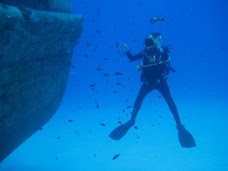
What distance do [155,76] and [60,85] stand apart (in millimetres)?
2392

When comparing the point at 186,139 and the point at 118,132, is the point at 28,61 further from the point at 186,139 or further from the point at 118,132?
the point at 186,139

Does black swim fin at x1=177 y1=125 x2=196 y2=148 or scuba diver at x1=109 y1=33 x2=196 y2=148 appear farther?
black swim fin at x1=177 y1=125 x2=196 y2=148

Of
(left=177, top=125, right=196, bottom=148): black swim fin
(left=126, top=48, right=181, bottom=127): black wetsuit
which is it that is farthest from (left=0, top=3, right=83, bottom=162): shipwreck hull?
(left=177, top=125, right=196, bottom=148): black swim fin

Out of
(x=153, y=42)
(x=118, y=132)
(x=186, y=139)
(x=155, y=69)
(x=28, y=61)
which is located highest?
(x=153, y=42)

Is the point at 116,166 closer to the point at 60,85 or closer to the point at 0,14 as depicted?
the point at 60,85

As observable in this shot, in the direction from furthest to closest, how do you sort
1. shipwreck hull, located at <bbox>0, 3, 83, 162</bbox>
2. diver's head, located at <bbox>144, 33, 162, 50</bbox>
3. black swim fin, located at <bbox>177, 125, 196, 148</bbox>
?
black swim fin, located at <bbox>177, 125, 196, 148</bbox> → diver's head, located at <bbox>144, 33, 162, 50</bbox> → shipwreck hull, located at <bbox>0, 3, 83, 162</bbox>

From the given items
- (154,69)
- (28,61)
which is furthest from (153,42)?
(28,61)

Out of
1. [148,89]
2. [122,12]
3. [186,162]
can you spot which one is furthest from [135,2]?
[148,89]

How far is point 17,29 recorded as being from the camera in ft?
14.9

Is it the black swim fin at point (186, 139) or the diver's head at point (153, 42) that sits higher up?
the diver's head at point (153, 42)

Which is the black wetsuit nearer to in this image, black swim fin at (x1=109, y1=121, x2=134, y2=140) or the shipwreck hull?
black swim fin at (x1=109, y1=121, x2=134, y2=140)

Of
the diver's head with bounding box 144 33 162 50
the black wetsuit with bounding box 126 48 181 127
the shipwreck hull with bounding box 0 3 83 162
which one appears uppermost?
the diver's head with bounding box 144 33 162 50

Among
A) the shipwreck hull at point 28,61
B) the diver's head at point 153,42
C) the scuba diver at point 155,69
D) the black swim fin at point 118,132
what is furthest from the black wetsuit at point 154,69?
the shipwreck hull at point 28,61

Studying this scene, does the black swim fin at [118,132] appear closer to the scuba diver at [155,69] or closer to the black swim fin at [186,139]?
the scuba diver at [155,69]
